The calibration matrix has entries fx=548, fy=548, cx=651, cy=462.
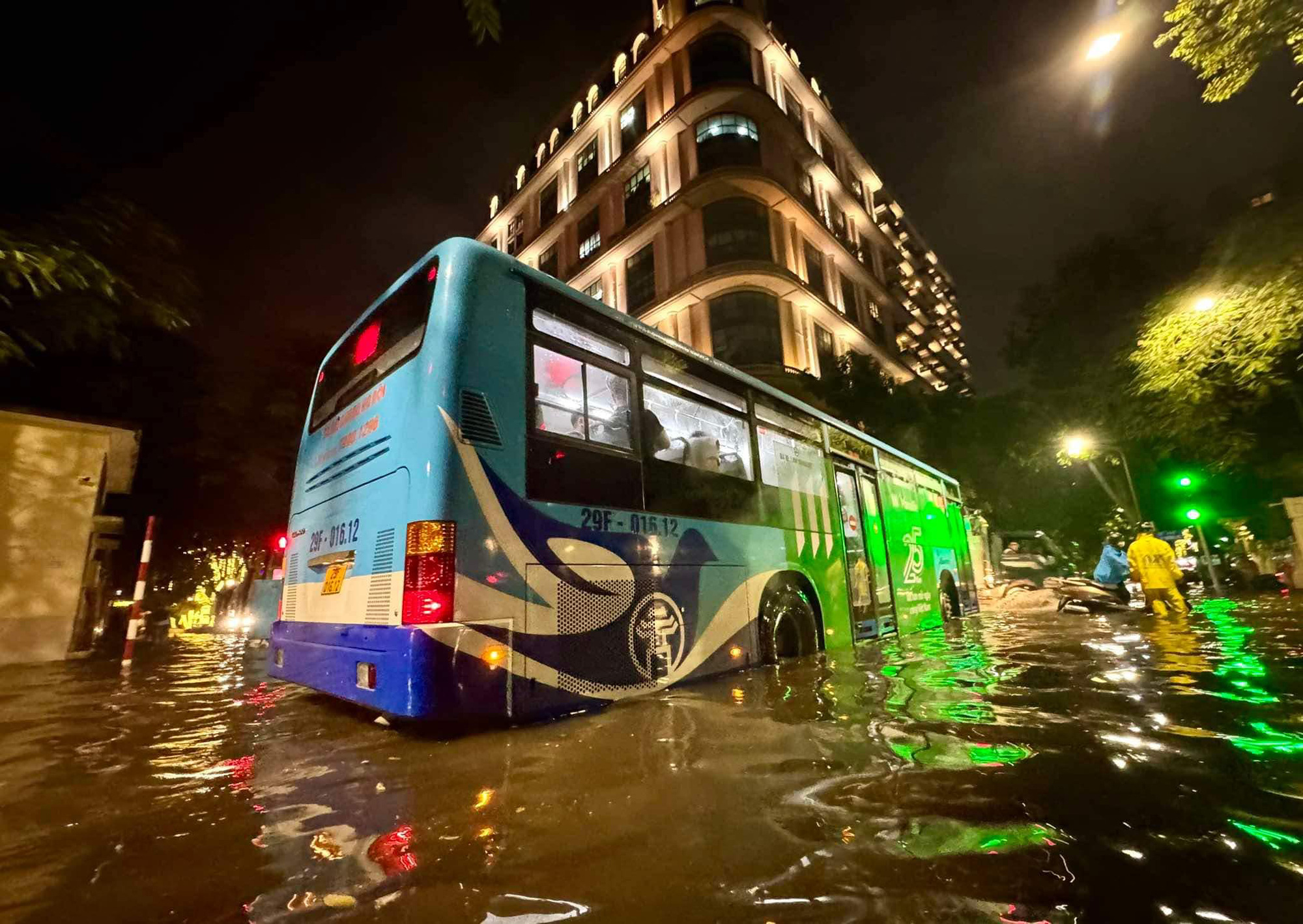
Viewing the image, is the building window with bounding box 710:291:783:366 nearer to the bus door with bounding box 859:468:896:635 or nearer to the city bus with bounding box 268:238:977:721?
the bus door with bounding box 859:468:896:635

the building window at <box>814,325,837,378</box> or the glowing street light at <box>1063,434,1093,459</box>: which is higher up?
the building window at <box>814,325,837,378</box>

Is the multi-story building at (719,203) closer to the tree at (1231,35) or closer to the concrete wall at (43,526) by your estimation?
the tree at (1231,35)

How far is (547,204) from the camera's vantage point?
35438 millimetres

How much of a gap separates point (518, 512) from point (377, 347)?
205 cm

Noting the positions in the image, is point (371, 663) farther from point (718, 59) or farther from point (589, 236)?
point (589, 236)

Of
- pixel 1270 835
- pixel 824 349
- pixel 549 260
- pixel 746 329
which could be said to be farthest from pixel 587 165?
pixel 1270 835

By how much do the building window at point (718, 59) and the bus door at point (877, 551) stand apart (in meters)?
24.0

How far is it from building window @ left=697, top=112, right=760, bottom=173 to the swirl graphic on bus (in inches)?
801

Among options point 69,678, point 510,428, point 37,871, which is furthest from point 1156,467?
point 69,678

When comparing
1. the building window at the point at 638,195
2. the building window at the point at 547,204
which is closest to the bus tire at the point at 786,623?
the building window at the point at 638,195

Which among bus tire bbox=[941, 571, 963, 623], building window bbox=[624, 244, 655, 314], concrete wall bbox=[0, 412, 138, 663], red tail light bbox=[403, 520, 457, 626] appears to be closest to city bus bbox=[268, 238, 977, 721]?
red tail light bbox=[403, 520, 457, 626]

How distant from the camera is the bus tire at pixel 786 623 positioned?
573 centimetres

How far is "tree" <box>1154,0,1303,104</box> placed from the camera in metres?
7.05

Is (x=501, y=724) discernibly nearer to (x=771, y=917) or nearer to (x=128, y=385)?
(x=771, y=917)
